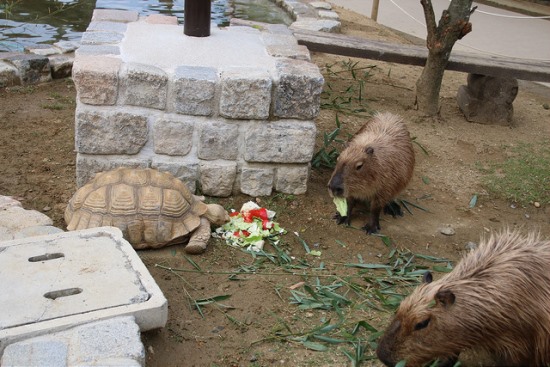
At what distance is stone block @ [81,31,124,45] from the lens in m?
5.18

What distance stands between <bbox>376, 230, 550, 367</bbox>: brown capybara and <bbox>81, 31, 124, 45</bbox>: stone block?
3.29 metres

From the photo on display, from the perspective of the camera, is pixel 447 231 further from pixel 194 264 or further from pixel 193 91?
pixel 193 91

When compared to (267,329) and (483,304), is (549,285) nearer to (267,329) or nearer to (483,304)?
(483,304)

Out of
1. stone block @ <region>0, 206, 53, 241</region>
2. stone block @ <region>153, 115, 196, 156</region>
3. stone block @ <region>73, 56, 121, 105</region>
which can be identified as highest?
stone block @ <region>73, 56, 121, 105</region>

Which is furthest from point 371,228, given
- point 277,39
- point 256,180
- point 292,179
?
point 277,39

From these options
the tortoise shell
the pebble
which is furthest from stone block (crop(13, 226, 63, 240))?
the pebble

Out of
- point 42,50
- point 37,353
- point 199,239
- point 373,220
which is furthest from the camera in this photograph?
point 42,50

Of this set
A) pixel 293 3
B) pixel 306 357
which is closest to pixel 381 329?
pixel 306 357

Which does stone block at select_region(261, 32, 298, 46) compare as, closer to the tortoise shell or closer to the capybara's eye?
the tortoise shell

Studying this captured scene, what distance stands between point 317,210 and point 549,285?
2.21 m

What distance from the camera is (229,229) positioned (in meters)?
4.75

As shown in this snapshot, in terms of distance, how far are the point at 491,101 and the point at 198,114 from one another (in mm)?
3953

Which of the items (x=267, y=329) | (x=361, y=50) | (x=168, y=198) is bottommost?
(x=267, y=329)

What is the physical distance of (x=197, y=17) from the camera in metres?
5.56
